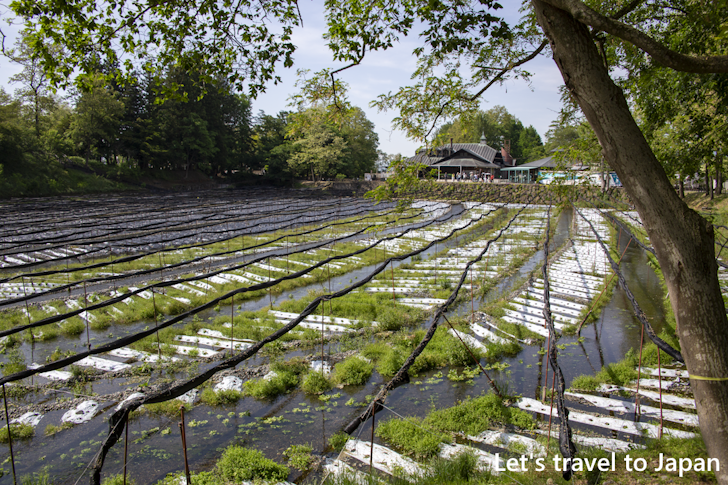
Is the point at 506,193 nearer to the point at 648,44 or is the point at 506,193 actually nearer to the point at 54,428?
the point at 648,44

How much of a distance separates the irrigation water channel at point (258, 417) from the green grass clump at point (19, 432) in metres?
0.10

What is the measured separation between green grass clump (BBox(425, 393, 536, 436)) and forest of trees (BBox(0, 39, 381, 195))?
3535cm

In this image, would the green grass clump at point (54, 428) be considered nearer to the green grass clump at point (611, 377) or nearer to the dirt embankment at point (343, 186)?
the green grass clump at point (611, 377)

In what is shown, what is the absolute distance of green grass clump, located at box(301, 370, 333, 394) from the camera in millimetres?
7547

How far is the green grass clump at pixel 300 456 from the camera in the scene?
18.2 ft

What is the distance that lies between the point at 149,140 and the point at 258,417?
56.6m

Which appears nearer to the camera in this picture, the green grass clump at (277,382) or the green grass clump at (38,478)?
the green grass clump at (38,478)

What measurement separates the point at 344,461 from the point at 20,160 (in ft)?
167

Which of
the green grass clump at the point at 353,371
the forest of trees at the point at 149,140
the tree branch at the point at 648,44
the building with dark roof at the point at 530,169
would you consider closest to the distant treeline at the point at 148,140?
the forest of trees at the point at 149,140

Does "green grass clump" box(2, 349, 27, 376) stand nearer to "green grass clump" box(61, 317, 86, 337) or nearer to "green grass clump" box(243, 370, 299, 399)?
"green grass clump" box(61, 317, 86, 337)

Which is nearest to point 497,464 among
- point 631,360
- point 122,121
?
point 631,360

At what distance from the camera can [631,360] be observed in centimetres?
827

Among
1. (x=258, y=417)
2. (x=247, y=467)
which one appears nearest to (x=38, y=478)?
(x=247, y=467)

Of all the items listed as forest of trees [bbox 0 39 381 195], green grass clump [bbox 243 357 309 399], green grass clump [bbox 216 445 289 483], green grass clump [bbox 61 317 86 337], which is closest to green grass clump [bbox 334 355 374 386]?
green grass clump [bbox 243 357 309 399]
